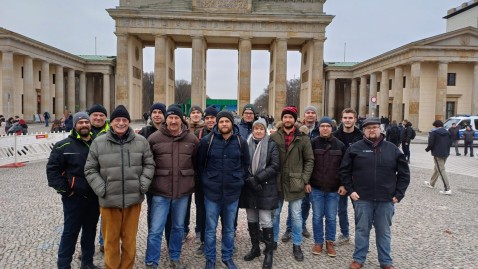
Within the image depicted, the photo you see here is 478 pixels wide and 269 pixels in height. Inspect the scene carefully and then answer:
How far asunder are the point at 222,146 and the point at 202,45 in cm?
3919

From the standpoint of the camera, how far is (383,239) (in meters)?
5.06

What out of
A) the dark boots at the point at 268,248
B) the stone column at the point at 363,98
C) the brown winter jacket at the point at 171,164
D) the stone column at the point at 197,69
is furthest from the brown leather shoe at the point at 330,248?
the stone column at the point at 363,98

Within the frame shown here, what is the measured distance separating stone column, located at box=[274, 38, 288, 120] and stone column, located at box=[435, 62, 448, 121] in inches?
647

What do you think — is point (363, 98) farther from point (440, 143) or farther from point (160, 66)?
point (440, 143)

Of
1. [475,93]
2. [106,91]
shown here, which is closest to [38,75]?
[106,91]

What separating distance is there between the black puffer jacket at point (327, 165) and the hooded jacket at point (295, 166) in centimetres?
18

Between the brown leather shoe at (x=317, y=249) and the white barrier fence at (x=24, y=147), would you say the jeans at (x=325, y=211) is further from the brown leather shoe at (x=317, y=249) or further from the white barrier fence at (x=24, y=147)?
the white barrier fence at (x=24, y=147)

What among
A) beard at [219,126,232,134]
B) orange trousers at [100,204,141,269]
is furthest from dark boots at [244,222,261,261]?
orange trousers at [100,204,141,269]

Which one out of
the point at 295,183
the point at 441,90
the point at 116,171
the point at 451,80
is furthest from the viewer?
the point at 451,80

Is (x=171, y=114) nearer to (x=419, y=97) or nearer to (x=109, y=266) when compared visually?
(x=109, y=266)

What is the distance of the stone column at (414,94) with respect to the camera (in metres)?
36.7

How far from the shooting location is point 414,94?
121ft

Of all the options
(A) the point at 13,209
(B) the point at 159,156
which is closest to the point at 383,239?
(B) the point at 159,156

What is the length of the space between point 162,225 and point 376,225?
3.07m
